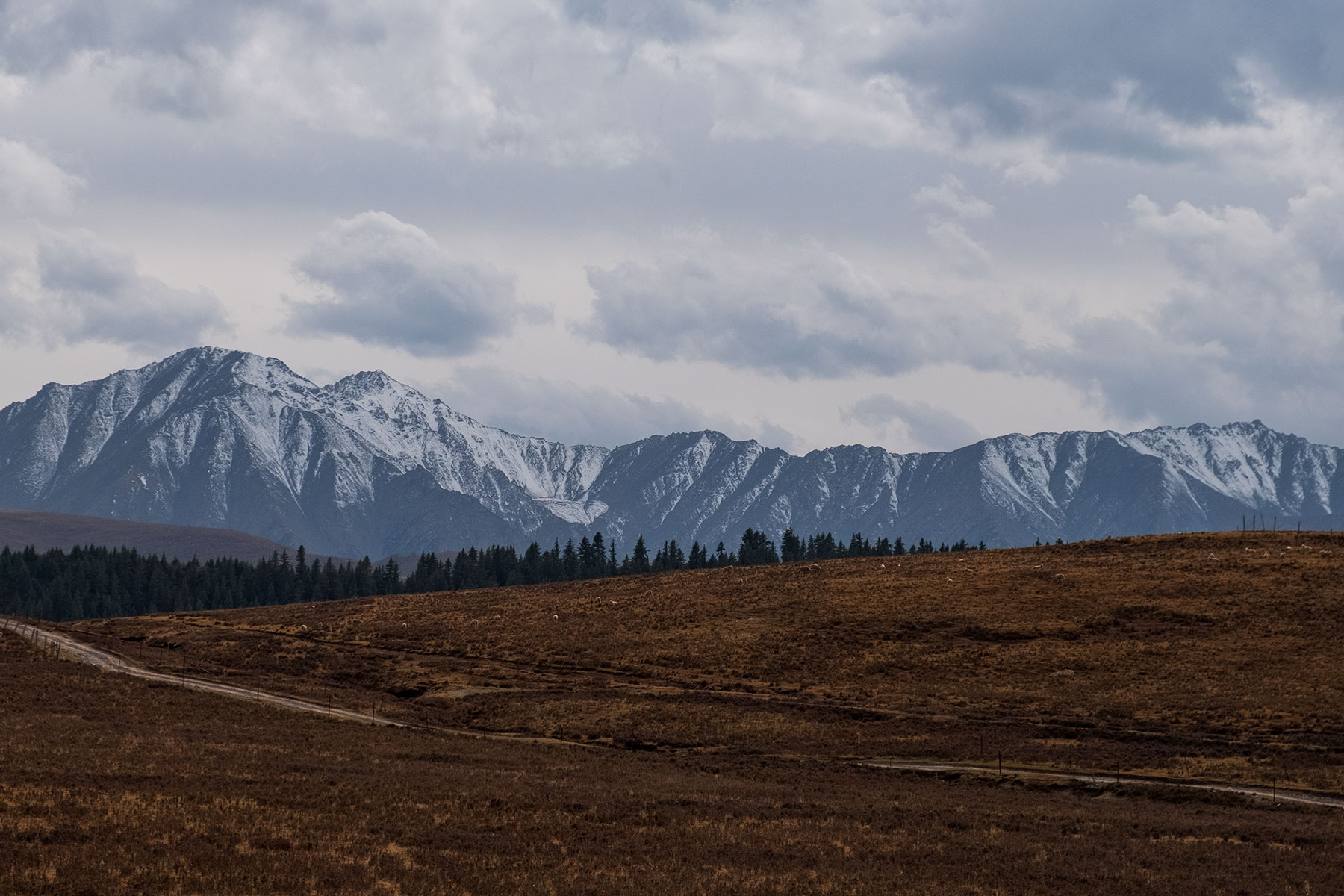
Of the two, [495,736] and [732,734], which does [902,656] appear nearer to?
[732,734]

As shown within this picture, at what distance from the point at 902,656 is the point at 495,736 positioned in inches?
1258

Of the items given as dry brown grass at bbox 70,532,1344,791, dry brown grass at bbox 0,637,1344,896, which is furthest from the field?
dry brown grass at bbox 70,532,1344,791

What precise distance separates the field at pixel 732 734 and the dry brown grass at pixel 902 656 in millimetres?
355

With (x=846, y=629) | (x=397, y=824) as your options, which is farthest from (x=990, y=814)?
(x=846, y=629)

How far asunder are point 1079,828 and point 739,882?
15.3m

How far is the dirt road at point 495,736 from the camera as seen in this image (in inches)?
1906

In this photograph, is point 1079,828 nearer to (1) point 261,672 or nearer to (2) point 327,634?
(1) point 261,672

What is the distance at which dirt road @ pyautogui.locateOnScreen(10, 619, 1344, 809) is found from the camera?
159 ft

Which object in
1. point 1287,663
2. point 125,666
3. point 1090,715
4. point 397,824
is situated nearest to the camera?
point 397,824

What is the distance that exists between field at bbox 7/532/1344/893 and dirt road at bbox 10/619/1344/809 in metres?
1.43

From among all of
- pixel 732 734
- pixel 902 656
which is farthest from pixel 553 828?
pixel 902 656

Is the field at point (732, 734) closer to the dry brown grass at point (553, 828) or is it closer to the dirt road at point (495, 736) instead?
the dry brown grass at point (553, 828)

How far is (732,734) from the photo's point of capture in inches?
2507

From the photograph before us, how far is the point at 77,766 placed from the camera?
132 ft
